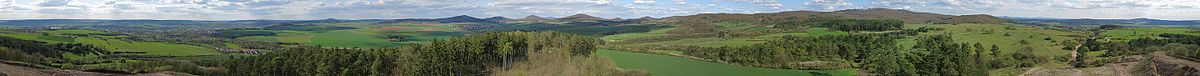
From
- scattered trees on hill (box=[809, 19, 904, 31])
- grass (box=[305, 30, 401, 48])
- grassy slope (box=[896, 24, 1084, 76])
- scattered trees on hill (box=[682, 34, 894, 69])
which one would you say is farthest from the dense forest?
grass (box=[305, 30, 401, 48])

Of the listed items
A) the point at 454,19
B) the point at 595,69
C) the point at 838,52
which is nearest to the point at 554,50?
the point at 595,69

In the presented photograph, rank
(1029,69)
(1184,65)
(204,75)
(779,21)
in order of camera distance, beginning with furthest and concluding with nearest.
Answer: (779,21)
(204,75)
(1029,69)
(1184,65)

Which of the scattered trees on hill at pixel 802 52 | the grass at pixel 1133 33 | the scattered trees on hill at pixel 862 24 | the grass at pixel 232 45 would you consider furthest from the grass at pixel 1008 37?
the grass at pixel 232 45

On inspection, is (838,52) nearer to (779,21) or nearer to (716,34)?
(716,34)

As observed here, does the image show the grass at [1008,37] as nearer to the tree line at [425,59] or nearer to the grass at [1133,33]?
the grass at [1133,33]

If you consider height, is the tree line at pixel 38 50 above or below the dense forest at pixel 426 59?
below

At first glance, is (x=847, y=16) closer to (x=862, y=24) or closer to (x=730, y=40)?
(x=862, y=24)

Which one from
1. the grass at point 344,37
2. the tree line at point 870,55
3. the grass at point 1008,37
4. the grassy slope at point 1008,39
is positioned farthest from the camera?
the grass at point 344,37
